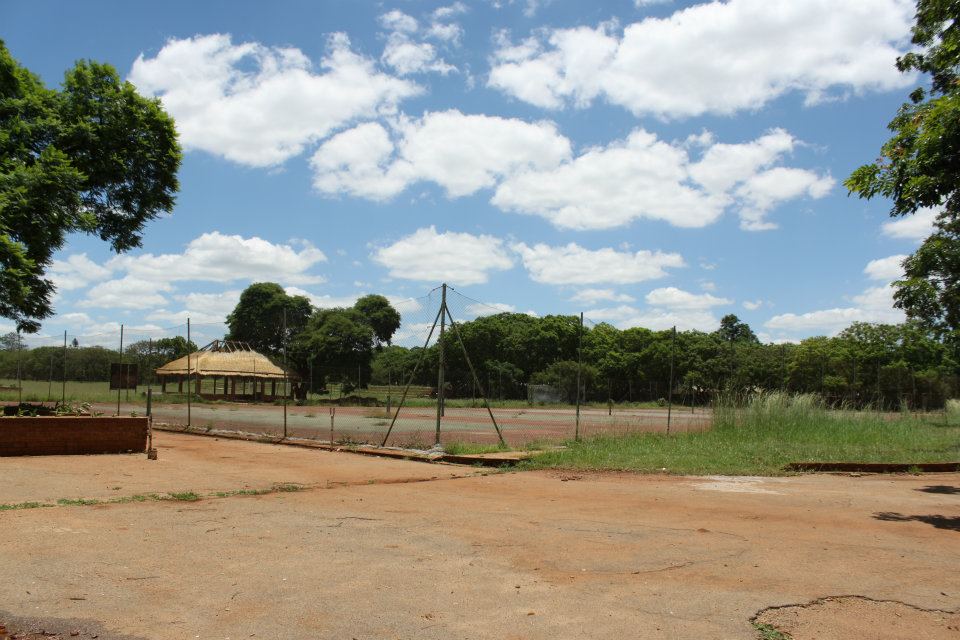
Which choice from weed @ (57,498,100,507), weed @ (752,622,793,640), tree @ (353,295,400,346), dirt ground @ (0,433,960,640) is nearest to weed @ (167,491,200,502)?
dirt ground @ (0,433,960,640)

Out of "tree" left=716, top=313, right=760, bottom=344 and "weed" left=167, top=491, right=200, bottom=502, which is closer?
"weed" left=167, top=491, right=200, bottom=502

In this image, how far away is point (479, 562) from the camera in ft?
18.7

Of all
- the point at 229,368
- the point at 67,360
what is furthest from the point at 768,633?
the point at 229,368

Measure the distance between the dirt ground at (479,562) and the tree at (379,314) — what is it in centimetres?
5260

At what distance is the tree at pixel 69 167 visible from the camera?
1442 cm

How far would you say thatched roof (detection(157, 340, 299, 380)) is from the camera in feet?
140

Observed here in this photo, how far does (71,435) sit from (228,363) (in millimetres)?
33362

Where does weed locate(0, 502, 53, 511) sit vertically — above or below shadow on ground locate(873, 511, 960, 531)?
above

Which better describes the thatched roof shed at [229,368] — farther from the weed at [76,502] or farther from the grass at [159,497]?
the weed at [76,502]

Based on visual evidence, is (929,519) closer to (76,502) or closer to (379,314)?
(76,502)

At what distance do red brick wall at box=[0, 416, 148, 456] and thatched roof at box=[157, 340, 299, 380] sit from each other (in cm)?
2859

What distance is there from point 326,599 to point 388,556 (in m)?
1.22

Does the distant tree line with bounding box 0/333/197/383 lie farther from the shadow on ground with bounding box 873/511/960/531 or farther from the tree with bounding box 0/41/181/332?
the shadow on ground with bounding box 873/511/960/531

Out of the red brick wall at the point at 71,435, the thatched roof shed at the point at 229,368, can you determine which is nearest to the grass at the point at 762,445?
the red brick wall at the point at 71,435
